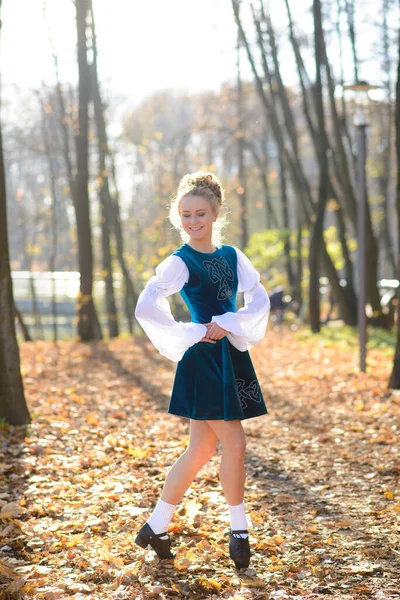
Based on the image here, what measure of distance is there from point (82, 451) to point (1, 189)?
8.11 feet

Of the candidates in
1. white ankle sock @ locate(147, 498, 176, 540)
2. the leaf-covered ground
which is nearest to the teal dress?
white ankle sock @ locate(147, 498, 176, 540)

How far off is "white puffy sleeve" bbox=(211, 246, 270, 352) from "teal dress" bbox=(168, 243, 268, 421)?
0.08 m

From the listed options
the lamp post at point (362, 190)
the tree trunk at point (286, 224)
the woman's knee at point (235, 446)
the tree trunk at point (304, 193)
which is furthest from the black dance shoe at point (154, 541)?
the tree trunk at point (286, 224)

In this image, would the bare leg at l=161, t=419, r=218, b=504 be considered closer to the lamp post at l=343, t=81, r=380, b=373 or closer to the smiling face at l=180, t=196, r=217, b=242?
the smiling face at l=180, t=196, r=217, b=242

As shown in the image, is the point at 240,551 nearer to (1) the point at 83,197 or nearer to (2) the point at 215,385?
(2) the point at 215,385

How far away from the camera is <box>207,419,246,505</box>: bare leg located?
157 inches

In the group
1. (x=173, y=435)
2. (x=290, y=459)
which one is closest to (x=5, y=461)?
(x=173, y=435)

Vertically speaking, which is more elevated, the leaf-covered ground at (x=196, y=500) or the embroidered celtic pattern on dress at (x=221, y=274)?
the embroidered celtic pattern on dress at (x=221, y=274)

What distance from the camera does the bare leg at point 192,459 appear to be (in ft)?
13.4

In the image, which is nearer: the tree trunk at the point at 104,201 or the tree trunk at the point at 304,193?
the tree trunk at the point at 304,193

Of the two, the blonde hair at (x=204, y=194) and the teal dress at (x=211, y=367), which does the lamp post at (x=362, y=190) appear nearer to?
the blonde hair at (x=204, y=194)

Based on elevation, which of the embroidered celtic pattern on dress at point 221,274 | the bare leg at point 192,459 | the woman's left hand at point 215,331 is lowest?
the bare leg at point 192,459

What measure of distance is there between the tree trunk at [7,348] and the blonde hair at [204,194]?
311 cm

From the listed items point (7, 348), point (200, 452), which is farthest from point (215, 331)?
point (7, 348)
